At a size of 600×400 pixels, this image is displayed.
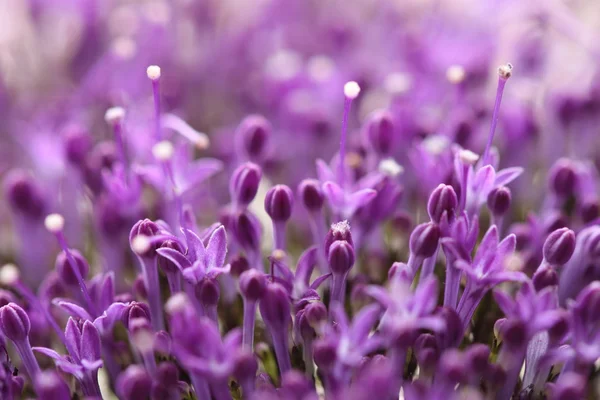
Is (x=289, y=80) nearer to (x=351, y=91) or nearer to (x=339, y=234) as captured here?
(x=351, y=91)

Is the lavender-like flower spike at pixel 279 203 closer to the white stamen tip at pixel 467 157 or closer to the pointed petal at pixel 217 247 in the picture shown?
the pointed petal at pixel 217 247

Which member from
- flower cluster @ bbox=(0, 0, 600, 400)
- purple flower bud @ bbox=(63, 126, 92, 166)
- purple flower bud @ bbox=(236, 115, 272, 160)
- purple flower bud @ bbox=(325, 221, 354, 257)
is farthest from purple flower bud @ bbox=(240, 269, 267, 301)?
purple flower bud @ bbox=(63, 126, 92, 166)

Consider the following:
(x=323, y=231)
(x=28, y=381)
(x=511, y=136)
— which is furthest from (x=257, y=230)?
(x=511, y=136)

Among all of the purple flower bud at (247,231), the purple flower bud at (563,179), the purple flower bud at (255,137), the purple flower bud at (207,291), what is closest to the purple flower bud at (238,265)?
the purple flower bud at (247,231)

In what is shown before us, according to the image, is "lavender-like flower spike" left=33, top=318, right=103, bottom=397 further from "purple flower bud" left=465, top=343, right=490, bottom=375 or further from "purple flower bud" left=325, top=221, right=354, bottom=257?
"purple flower bud" left=465, top=343, right=490, bottom=375

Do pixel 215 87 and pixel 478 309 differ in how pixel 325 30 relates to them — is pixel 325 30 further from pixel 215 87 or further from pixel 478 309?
pixel 478 309
